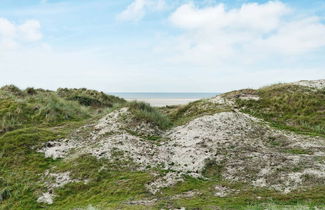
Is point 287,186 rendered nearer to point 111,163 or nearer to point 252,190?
point 252,190

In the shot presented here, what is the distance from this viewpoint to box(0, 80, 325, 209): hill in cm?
1224

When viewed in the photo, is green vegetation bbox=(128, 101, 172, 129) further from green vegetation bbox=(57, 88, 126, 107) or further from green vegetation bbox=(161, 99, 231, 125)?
green vegetation bbox=(57, 88, 126, 107)

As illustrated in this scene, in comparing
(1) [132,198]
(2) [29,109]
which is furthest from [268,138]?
(2) [29,109]

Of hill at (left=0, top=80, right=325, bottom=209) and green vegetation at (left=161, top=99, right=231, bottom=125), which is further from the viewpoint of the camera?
green vegetation at (left=161, top=99, right=231, bottom=125)

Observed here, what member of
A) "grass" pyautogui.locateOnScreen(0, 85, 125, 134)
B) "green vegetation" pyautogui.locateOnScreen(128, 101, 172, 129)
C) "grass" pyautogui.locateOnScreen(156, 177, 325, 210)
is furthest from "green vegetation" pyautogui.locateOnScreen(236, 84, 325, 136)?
"grass" pyautogui.locateOnScreen(0, 85, 125, 134)

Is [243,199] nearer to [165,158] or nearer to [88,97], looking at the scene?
[165,158]

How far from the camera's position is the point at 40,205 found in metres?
12.7

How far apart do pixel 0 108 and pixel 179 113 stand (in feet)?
52.1

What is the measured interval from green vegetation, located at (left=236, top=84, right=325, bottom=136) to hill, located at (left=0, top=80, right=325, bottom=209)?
0.28 feet

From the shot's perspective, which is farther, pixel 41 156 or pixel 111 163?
pixel 41 156

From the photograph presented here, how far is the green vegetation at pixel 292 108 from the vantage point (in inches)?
881

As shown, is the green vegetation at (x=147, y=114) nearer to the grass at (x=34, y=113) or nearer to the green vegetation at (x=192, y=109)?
the green vegetation at (x=192, y=109)

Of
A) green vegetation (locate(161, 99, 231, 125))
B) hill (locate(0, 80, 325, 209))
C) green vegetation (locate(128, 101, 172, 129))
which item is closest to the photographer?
hill (locate(0, 80, 325, 209))

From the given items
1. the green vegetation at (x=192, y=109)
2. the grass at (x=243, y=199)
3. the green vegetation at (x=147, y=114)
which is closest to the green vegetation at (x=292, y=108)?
the green vegetation at (x=192, y=109)
